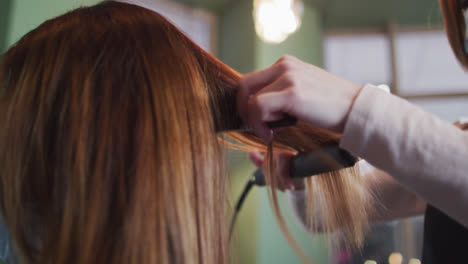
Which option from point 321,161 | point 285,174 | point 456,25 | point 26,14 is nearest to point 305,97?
point 321,161

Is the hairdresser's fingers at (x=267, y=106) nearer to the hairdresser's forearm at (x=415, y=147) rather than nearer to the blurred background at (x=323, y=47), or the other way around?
the hairdresser's forearm at (x=415, y=147)

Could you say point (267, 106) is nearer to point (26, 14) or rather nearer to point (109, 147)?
point (109, 147)

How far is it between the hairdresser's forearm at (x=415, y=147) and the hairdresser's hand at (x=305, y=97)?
0.7 inches

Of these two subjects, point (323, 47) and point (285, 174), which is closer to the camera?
point (285, 174)

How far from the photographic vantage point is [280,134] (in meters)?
0.50

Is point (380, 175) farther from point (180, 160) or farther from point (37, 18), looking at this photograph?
point (37, 18)

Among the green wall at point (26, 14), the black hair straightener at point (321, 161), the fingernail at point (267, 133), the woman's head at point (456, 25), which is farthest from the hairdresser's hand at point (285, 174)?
the green wall at point (26, 14)

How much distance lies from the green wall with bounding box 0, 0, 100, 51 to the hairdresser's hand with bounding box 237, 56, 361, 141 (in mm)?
455

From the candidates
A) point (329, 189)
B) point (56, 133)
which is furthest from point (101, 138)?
point (329, 189)

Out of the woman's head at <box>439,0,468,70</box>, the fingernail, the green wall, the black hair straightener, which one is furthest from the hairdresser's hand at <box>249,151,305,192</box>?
the green wall

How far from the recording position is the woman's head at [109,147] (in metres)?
0.32

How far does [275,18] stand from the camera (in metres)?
1.86

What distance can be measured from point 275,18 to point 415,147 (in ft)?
5.50

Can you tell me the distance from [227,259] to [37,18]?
1.92ft
